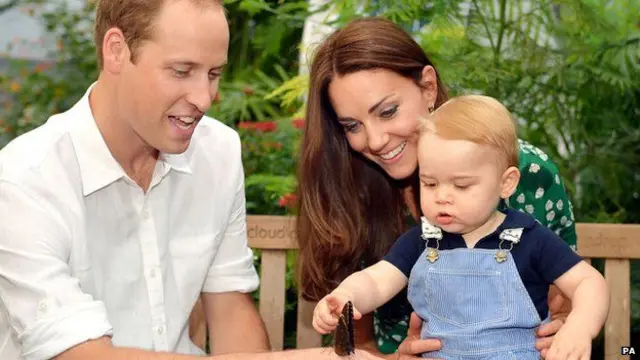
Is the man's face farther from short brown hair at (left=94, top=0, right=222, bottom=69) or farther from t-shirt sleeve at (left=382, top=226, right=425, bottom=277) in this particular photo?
t-shirt sleeve at (left=382, top=226, right=425, bottom=277)

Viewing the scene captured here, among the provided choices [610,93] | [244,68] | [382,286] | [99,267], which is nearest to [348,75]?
[382,286]

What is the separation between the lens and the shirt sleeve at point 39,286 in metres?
Result: 3.04

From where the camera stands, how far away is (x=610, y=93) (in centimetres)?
485

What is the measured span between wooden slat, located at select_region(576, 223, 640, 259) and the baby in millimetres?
810

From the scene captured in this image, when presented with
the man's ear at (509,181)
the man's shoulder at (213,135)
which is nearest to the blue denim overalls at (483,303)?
the man's ear at (509,181)

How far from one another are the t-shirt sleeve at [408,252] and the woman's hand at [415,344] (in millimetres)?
149

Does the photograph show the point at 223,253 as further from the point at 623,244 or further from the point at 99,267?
the point at 623,244

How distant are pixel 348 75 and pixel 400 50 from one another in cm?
19

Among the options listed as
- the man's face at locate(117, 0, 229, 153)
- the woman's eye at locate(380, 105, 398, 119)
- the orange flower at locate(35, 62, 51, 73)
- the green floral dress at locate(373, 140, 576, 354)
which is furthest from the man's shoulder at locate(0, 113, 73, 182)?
the orange flower at locate(35, 62, 51, 73)

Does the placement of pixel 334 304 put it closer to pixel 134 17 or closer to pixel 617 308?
pixel 134 17

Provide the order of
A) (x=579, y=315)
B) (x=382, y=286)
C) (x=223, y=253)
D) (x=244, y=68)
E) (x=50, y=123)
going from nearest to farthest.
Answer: (x=579, y=315) < (x=382, y=286) < (x=50, y=123) < (x=223, y=253) < (x=244, y=68)

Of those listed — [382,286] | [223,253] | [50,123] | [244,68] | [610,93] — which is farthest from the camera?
[244,68]

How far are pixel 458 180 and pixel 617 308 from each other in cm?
117

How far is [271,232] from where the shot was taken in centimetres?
396
